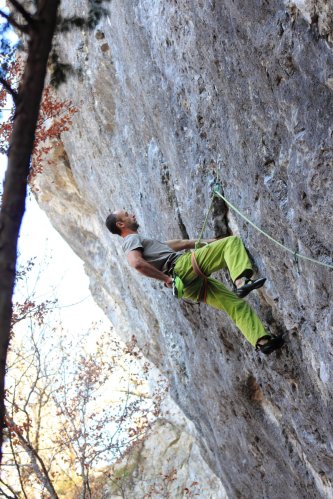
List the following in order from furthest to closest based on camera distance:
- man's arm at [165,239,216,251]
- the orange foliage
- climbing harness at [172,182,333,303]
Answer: the orange foliage < man's arm at [165,239,216,251] < climbing harness at [172,182,333,303]

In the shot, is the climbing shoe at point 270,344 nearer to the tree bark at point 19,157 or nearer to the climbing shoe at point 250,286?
the climbing shoe at point 250,286

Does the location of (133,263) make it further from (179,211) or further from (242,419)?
(242,419)

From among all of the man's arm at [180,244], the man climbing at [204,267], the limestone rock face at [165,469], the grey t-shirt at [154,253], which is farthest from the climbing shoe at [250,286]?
the limestone rock face at [165,469]

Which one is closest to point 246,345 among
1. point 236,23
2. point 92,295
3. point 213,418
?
point 213,418

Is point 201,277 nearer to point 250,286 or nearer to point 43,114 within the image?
point 250,286

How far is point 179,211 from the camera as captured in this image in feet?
26.3

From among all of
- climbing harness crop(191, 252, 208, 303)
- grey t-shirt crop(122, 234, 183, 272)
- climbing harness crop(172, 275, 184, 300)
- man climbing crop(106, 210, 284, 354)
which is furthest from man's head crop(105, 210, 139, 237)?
climbing harness crop(172, 275, 184, 300)

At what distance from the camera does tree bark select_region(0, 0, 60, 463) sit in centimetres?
284

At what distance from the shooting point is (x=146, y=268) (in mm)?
6586

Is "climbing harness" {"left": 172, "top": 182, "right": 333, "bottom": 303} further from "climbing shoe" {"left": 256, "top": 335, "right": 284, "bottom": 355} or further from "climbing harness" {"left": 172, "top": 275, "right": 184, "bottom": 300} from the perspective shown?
"climbing shoe" {"left": 256, "top": 335, "right": 284, "bottom": 355}

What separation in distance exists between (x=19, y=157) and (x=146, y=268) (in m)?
3.60

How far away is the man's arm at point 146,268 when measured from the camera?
6531 mm

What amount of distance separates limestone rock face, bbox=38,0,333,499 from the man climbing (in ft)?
0.73

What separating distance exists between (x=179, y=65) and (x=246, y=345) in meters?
3.07
